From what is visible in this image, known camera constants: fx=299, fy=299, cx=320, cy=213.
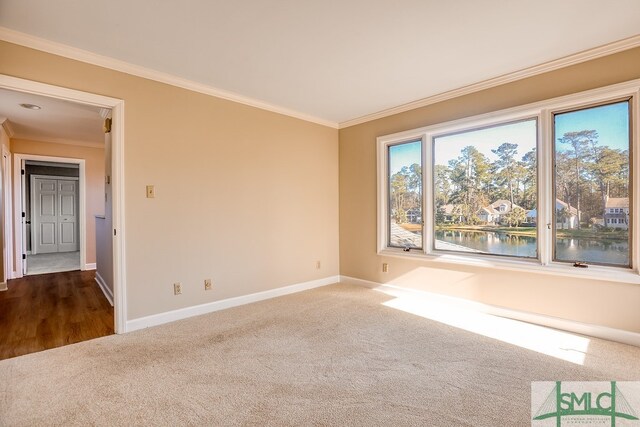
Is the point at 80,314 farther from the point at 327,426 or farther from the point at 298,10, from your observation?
the point at 298,10

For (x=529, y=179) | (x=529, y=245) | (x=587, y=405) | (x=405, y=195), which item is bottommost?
(x=587, y=405)

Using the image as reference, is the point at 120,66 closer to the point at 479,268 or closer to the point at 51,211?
the point at 479,268

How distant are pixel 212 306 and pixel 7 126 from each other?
4.43 m

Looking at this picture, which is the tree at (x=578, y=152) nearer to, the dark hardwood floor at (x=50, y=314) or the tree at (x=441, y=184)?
the tree at (x=441, y=184)

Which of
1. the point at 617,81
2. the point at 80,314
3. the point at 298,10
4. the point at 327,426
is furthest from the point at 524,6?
the point at 80,314

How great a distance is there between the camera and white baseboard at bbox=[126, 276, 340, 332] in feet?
9.77

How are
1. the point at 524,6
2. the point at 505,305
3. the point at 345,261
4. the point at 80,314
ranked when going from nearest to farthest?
the point at 524,6, the point at 505,305, the point at 80,314, the point at 345,261

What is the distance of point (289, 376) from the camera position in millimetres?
2121

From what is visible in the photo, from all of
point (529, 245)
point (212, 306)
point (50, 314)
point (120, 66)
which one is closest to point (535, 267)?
point (529, 245)

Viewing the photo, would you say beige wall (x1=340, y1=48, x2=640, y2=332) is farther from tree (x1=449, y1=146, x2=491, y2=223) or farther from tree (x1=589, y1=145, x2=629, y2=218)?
tree (x1=589, y1=145, x2=629, y2=218)

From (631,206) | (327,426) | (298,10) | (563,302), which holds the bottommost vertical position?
(327,426)

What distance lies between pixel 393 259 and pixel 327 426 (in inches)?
112

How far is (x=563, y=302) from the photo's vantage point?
288 centimetres

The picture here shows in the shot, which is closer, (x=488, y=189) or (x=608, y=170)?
(x=608, y=170)
